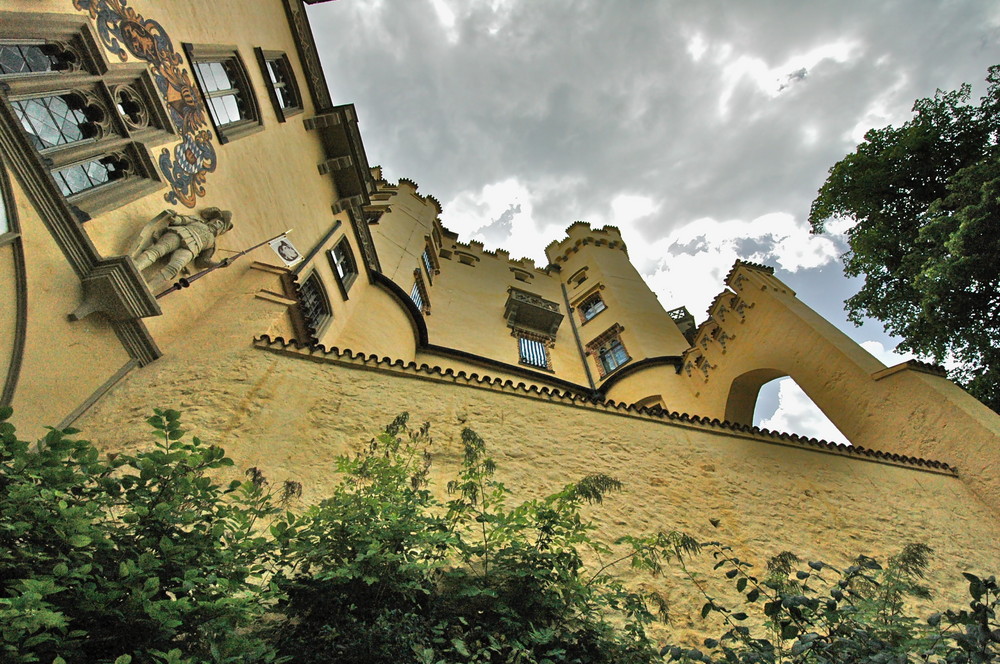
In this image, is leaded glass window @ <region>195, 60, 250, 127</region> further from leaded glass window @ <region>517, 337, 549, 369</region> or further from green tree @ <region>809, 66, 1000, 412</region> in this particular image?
green tree @ <region>809, 66, 1000, 412</region>

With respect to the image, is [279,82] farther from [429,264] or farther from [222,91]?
[429,264]

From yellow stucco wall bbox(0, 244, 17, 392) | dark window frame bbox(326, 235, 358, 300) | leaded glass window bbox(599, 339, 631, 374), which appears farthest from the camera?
leaded glass window bbox(599, 339, 631, 374)

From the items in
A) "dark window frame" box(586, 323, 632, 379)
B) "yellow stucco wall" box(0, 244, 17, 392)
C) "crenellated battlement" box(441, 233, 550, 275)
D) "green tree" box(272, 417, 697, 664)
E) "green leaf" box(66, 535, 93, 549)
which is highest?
"crenellated battlement" box(441, 233, 550, 275)

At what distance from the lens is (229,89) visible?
30.1 feet

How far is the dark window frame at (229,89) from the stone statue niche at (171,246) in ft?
7.09

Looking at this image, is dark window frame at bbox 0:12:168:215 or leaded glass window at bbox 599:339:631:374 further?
leaded glass window at bbox 599:339:631:374

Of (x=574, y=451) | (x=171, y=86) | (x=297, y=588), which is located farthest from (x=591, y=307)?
(x=297, y=588)

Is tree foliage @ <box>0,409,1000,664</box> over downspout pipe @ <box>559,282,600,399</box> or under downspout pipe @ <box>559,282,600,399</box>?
under

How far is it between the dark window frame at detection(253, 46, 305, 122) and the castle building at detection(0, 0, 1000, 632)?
0.20 ft

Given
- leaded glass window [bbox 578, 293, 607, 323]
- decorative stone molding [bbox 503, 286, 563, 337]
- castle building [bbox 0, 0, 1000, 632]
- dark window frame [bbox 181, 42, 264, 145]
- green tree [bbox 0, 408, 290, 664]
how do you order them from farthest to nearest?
1. leaded glass window [bbox 578, 293, 607, 323]
2. decorative stone molding [bbox 503, 286, 563, 337]
3. dark window frame [bbox 181, 42, 264, 145]
4. castle building [bbox 0, 0, 1000, 632]
5. green tree [bbox 0, 408, 290, 664]

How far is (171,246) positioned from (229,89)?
457 cm

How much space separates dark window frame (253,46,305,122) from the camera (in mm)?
10305

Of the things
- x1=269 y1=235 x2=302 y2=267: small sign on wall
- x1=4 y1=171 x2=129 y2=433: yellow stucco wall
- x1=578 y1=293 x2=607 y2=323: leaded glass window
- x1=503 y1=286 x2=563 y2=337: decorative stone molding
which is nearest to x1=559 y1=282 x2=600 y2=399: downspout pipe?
x1=578 y1=293 x2=607 y2=323: leaded glass window

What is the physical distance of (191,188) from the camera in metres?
7.32
